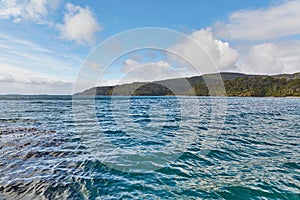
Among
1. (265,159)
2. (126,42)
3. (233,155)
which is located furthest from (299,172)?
(126,42)

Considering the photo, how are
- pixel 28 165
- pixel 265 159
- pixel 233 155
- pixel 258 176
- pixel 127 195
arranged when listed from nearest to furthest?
pixel 127 195
pixel 258 176
pixel 28 165
pixel 265 159
pixel 233 155

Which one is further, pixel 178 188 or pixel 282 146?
pixel 282 146

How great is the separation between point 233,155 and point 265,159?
159 cm

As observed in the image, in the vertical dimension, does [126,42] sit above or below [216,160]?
above

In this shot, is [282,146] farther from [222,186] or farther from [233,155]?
[222,186]

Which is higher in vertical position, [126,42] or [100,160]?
[126,42]

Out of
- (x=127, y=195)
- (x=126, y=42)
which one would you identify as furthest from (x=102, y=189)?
(x=126, y=42)

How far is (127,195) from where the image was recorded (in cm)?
744

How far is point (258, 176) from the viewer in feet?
29.5

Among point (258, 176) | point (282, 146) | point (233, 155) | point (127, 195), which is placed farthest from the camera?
point (282, 146)

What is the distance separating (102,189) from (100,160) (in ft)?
11.9

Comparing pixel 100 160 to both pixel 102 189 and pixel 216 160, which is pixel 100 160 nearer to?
pixel 102 189

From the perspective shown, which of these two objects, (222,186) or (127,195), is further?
(222,186)

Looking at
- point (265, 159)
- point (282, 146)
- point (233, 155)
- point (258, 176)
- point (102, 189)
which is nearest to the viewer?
point (102, 189)
